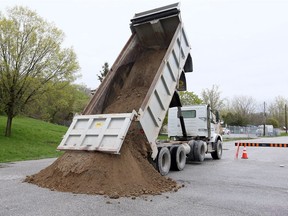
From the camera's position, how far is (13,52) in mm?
19156

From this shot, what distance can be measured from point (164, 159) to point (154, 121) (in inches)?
67.4

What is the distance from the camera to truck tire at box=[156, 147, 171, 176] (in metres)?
8.98

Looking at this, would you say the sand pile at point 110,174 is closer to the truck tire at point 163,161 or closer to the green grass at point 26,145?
the truck tire at point 163,161

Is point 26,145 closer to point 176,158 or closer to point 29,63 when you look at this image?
point 29,63

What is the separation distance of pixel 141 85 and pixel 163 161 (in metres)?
2.61

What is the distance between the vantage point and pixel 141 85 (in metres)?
9.91

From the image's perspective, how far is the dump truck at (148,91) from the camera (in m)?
7.50

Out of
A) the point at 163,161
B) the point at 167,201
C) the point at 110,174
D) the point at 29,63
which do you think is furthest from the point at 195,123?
the point at 29,63

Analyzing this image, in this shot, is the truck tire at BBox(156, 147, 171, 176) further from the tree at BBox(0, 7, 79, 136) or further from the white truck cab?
the tree at BBox(0, 7, 79, 136)

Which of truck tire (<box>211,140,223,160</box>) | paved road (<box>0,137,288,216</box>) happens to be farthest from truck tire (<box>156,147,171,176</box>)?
truck tire (<box>211,140,223,160</box>)

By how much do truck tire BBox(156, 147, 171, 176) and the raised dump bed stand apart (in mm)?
667

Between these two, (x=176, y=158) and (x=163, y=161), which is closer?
(x=163, y=161)

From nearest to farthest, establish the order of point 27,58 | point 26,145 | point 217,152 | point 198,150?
1. point 198,150
2. point 217,152
3. point 26,145
4. point 27,58

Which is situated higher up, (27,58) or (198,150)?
(27,58)
